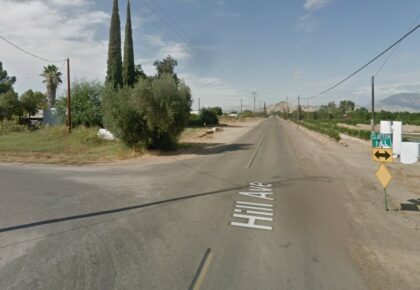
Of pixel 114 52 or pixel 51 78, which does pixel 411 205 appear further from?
pixel 51 78

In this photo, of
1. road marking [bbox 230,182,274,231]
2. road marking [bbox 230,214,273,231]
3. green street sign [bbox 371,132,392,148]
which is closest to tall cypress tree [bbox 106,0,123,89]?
road marking [bbox 230,182,274,231]

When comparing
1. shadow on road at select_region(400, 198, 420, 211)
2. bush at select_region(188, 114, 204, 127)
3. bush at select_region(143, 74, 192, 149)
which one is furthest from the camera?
bush at select_region(188, 114, 204, 127)

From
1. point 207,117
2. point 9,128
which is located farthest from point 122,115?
point 207,117

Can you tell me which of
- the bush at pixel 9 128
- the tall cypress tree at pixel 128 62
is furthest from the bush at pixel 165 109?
the bush at pixel 9 128

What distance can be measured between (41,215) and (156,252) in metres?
3.75

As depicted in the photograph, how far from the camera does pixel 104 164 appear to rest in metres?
15.3

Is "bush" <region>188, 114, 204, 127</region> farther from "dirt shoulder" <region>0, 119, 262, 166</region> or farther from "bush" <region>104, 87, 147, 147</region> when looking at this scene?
"bush" <region>104, 87, 147, 147</region>

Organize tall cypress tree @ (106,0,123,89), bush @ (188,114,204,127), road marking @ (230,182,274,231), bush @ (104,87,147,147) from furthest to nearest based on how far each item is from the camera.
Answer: bush @ (188,114,204,127), tall cypress tree @ (106,0,123,89), bush @ (104,87,147,147), road marking @ (230,182,274,231)

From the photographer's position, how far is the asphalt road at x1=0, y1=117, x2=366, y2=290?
14.0 feet

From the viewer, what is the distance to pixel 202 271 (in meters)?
4.42

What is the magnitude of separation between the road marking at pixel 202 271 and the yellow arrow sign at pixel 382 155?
5.51 meters

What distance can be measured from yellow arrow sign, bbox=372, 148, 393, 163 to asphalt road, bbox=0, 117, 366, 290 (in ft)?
5.82

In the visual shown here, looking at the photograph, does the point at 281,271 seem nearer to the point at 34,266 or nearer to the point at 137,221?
the point at 137,221

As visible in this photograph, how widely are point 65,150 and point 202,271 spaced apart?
1808 centimetres
